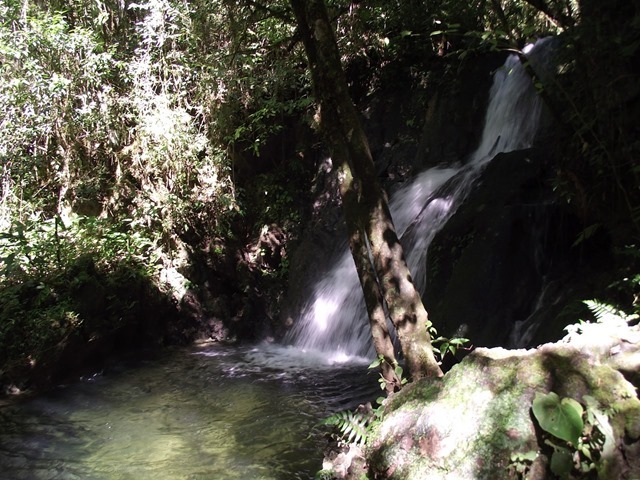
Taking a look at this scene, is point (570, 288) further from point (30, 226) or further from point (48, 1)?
point (48, 1)

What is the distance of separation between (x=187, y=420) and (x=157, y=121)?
20.6 ft

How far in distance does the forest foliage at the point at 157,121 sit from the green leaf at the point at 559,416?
7.12m

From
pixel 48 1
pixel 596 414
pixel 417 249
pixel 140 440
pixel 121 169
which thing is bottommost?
pixel 140 440

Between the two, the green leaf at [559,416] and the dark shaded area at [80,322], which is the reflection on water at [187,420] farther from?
the green leaf at [559,416]

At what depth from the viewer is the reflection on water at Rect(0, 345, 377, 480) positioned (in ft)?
15.3

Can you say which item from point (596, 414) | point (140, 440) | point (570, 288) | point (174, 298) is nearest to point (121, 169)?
point (174, 298)

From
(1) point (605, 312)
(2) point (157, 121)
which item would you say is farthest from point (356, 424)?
(2) point (157, 121)

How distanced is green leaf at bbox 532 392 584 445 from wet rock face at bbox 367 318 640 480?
9 cm

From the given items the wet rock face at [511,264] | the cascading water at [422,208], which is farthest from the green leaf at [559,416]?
the cascading water at [422,208]

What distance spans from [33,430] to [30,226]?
442 cm

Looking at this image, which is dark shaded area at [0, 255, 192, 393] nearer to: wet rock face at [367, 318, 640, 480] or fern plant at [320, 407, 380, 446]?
fern plant at [320, 407, 380, 446]

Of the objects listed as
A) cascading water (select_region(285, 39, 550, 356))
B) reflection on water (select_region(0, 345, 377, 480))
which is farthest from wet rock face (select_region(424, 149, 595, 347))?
reflection on water (select_region(0, 345, 377, 480))

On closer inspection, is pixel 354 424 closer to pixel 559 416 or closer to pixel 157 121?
pixel 559 416

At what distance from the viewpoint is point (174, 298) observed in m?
9.70
